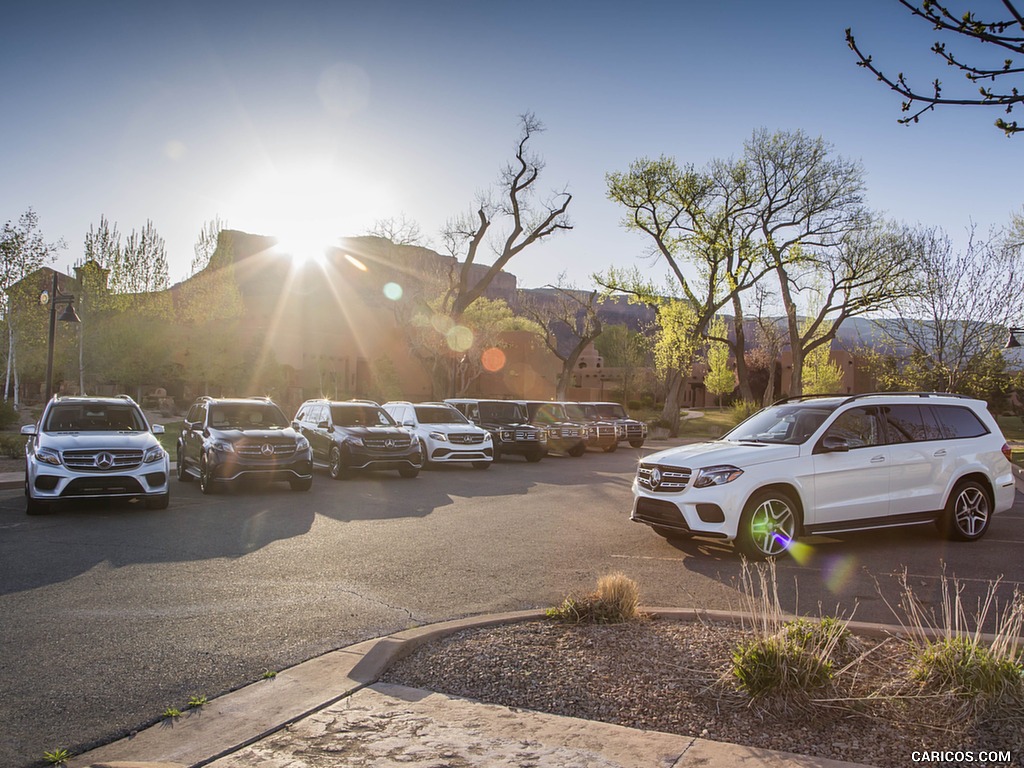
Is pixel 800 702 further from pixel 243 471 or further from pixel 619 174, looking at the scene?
pixel 619 174

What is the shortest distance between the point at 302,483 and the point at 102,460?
150 inches

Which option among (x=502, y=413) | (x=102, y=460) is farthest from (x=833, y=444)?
(x=502, y=413)

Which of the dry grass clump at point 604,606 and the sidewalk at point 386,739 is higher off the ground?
the dry grass clump at point 604,606

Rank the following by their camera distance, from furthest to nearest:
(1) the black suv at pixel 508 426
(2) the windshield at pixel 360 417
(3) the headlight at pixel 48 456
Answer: (1) the black suv at pixel 508 426, (2) the windshield at pixel 360 417, (3) the headlight at pixel 48 456

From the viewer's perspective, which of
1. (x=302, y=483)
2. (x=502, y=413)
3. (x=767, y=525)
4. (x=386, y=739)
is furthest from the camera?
(x=502, y=413)

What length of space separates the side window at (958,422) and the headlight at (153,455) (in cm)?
1087

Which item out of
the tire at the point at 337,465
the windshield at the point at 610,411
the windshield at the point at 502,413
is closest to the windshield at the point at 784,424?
the tire at the point at 337,465

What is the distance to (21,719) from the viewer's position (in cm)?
411

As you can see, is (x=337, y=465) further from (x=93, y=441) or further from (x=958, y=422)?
(x=958, y=422)

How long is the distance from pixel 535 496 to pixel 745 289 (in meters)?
28.5

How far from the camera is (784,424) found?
9617 millimetres

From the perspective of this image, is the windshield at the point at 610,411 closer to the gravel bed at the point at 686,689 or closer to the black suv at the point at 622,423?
the black suv at the point at 622,423

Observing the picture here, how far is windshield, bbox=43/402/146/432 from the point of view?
1248cm

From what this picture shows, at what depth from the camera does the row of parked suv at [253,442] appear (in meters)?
11.3
